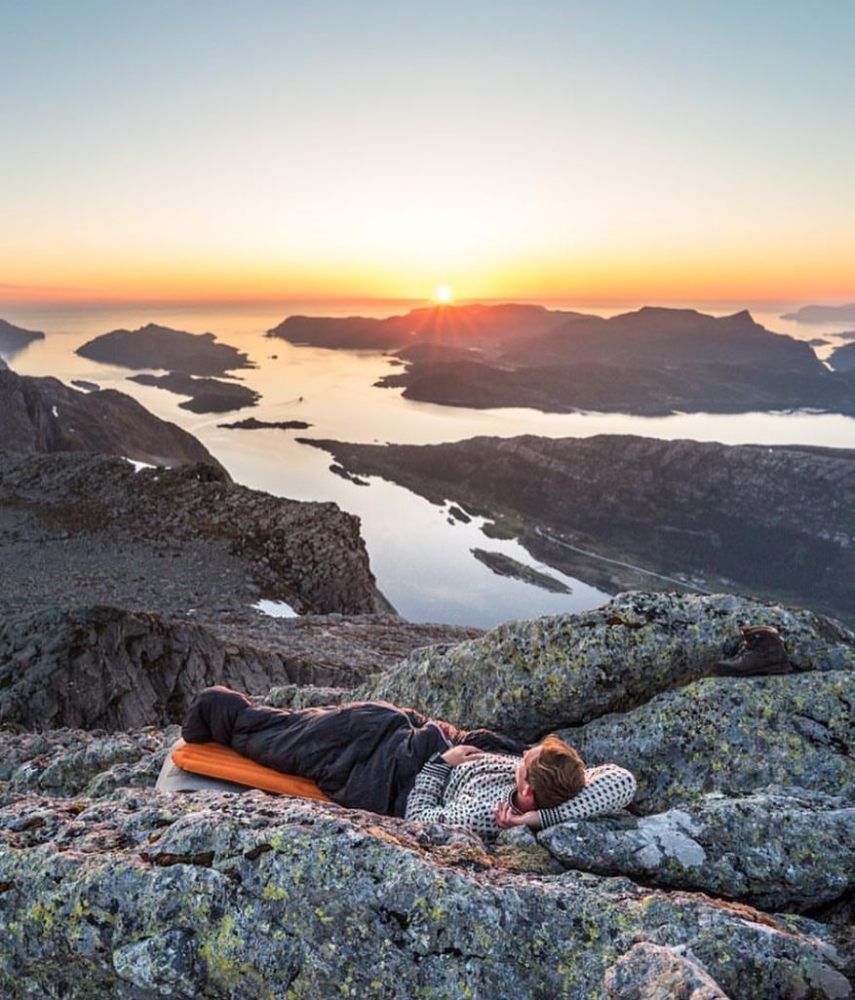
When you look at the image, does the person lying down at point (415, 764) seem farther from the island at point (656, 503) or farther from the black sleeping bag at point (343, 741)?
the island at point (656, 503)

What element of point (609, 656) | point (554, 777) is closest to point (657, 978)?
point (554, 777)

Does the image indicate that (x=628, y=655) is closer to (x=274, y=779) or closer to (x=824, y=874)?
(x=824, y=874)

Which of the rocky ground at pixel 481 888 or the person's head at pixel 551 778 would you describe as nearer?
the rocky ground at pixel 481 888

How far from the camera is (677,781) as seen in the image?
23.5ft

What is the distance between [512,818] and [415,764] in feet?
4.28

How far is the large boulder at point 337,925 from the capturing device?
13.8ft

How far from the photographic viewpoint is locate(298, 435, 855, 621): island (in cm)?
13912

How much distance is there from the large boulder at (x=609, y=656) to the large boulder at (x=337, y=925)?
11.7 feet

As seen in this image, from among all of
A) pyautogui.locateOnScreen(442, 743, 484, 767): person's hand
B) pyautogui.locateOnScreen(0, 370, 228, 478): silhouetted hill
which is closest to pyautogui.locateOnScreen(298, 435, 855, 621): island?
pyautogui.locateOnScreen(0, 370, 228, 478): silhouetted hill

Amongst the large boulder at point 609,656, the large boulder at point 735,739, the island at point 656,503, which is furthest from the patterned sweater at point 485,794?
the island at point 656,503

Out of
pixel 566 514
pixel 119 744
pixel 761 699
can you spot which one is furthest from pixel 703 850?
pixel 566 514

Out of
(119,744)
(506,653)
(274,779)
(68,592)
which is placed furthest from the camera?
(68,592)

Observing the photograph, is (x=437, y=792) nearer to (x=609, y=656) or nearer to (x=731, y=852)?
(x=731, y=852)

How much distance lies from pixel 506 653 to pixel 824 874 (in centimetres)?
441
